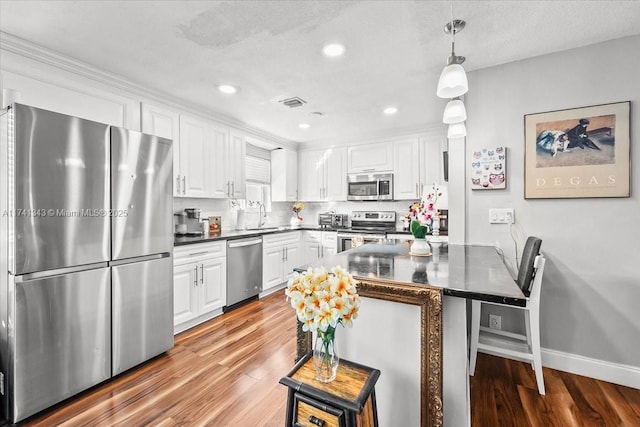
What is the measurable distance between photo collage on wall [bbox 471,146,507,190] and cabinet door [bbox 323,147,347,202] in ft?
8.08

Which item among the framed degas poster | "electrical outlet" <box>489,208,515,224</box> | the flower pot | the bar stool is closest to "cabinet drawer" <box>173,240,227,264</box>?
the flower pot

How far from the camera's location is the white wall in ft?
6.59

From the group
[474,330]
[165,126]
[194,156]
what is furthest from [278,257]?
[474,330]

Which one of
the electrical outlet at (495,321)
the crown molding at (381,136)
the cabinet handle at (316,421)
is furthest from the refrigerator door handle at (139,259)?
the crown molding at (381,136)

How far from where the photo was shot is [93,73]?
2.39 metres

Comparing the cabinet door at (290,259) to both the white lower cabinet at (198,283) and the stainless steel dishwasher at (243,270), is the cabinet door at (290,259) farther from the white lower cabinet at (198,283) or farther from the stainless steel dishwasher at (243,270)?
the white lower cabinet at (198,283)

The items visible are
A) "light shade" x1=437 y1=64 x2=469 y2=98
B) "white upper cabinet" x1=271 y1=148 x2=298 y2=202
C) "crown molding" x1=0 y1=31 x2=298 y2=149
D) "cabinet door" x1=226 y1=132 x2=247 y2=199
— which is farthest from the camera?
"white upper cabinet" x1=271 y1=148 x2=298 y2=202

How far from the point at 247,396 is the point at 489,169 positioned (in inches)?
98.4

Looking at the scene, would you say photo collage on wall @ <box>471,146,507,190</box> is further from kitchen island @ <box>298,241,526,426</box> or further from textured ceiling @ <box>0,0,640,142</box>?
kitchen island @ <box>298,241,526,426</box>

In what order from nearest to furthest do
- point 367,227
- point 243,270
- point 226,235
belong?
point 226,235 < point 243,270 < point 367,227

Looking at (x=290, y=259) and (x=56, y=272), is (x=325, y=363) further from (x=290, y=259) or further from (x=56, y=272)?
(x=290, y=259)

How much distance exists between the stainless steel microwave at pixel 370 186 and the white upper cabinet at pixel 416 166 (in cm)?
10

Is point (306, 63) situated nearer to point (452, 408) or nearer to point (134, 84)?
point (134, 84)

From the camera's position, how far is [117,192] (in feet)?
6.89
